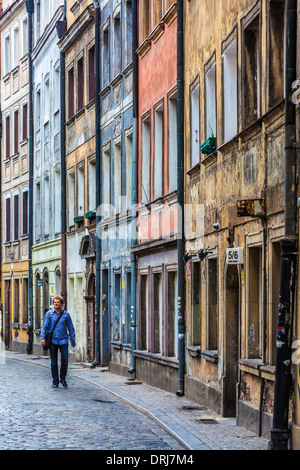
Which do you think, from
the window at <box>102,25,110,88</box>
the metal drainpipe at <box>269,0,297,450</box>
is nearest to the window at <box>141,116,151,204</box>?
the window at <box>102,25,110,88</box>

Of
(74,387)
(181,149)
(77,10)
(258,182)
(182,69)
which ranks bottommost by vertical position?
(74,387)

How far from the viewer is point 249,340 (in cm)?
1459

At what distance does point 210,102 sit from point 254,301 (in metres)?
4.83

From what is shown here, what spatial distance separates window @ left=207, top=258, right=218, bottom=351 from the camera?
58.3 feet

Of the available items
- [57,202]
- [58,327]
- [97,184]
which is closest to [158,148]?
[58,327]

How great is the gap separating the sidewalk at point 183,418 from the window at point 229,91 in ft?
13.9

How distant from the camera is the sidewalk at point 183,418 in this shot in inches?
490

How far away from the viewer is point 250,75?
15.1 metres

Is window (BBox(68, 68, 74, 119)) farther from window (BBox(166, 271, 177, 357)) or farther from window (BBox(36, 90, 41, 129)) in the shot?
window (BBox(166, 271, 177, 357))

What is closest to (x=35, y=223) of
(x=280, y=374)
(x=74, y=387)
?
(x=74, y=387)

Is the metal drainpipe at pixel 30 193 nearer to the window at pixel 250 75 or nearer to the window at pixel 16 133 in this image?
the window at pixel 16 133

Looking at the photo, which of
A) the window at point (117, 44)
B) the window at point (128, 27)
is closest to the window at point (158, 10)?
the window at point (128, 27)

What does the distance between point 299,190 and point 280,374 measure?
201 cm

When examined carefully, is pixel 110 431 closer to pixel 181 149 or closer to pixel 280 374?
pixel 280 374
